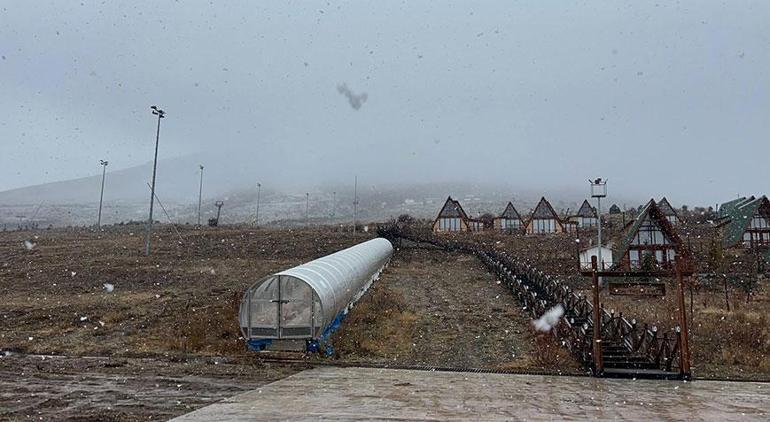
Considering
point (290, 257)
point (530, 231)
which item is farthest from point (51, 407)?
point (530, 231)

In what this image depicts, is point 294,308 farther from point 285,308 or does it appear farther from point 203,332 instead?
point 203,332

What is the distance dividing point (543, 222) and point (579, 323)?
164 feet

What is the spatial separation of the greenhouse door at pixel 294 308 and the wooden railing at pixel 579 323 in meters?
7.53

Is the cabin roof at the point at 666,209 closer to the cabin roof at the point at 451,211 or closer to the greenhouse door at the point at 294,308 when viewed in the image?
the cabin roof at the point at 451,211

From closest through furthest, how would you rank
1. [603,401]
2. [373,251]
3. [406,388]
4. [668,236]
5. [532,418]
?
[532,418], [603,401], [406,388], [373,251], [668,236]

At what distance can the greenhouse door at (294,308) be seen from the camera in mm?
15141

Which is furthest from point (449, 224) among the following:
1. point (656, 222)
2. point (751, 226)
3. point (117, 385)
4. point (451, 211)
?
point (117, 385)

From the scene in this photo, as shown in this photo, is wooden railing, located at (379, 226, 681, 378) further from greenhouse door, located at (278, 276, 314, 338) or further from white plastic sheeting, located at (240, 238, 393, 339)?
greenhouse door, located at (278, 276, 314, 338)

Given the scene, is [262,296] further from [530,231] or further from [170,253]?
[530,231]

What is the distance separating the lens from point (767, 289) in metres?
28.5

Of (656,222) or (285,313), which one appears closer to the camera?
(285,313)

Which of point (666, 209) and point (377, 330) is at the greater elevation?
point (666, 209)

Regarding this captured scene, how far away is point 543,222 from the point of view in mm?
65500

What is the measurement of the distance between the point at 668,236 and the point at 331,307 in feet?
102
